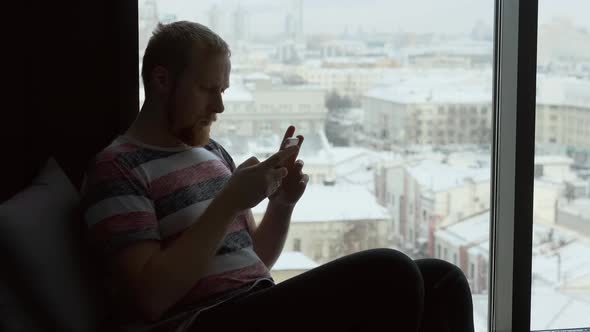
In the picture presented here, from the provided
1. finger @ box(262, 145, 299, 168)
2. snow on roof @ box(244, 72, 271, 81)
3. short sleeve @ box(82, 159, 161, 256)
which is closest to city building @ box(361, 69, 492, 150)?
snow on roof @ box(244, 72, 271, 81)

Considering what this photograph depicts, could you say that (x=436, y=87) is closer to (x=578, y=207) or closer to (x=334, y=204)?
(x=334, y=204)

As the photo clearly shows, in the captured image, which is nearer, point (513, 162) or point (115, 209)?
point (115, 209)

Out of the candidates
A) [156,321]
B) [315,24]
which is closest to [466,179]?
[315,24]

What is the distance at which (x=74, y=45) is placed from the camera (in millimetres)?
1851

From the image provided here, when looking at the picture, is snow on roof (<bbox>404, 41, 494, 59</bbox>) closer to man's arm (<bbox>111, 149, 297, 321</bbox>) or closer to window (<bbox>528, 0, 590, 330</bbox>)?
window (<bbox>528, 0, 590, 330</bbox>)

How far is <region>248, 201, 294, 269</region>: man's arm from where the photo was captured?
1.80m

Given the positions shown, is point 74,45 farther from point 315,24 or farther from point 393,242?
point 393,242

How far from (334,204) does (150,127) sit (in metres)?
0.75

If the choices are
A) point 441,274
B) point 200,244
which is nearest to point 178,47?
point 200,244

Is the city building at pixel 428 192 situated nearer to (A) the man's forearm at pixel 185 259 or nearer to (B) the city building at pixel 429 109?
(B) the city building at pixel 429 109

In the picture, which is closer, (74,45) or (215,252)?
(215,252)

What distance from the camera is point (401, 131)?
2.23 metres

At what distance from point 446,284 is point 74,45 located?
102cm

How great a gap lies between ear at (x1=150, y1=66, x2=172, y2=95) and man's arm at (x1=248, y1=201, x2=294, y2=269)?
1.25ft
